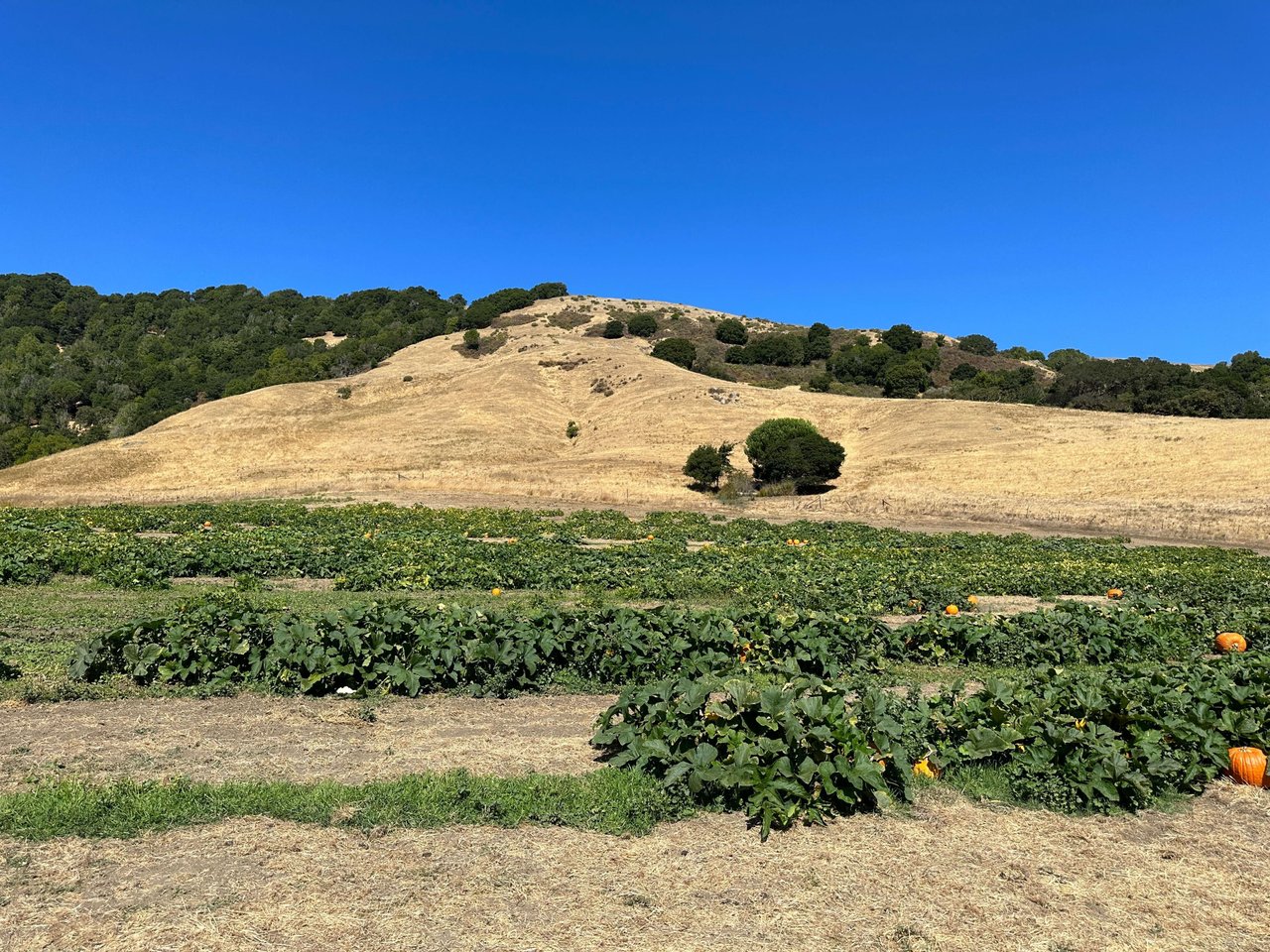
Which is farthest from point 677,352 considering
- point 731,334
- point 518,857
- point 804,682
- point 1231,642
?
point 518,857

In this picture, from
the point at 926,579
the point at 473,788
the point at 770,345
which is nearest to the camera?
the point at 473,788

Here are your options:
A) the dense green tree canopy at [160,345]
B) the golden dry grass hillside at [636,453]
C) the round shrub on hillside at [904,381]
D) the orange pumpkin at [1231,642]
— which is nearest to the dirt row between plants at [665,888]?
the orange pumpkin at [1231,642]

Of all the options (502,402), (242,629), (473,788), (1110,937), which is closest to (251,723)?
(242,629)

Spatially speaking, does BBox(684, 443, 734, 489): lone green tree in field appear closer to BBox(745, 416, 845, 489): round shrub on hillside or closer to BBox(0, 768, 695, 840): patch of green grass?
BBox(745, 416, 845, 489): round shrub on hillside

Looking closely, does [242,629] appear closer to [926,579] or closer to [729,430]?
[926,579]

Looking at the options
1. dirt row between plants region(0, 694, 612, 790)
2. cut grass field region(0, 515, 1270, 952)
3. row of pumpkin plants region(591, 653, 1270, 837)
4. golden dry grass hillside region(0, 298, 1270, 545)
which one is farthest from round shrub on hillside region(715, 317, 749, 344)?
cut grass field region(0, 515, 1270, 952)

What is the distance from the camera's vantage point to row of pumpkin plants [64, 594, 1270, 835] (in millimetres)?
6441

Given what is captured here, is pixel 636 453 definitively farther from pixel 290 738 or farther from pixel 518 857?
pixel 518 857

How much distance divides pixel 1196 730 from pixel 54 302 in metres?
176

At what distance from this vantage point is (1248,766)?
686 centimetres

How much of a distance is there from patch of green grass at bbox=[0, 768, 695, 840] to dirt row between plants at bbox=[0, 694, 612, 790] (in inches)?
16.6

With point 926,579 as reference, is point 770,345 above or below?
above

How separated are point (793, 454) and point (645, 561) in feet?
104

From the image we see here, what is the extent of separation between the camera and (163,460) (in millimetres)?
59625
